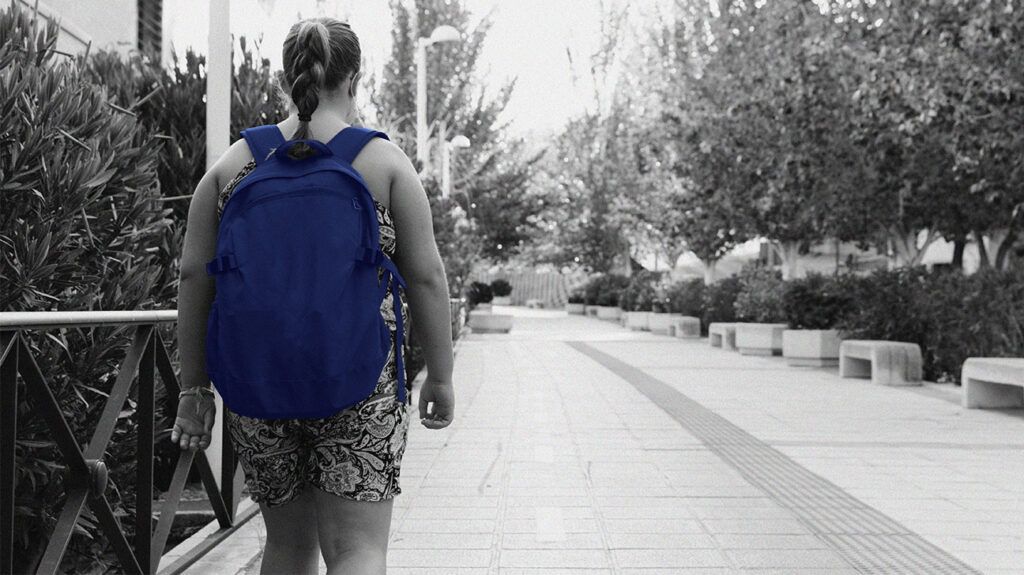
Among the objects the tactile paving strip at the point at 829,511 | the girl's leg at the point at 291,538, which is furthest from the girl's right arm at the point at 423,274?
the tactile paving strip at the point at 829,511

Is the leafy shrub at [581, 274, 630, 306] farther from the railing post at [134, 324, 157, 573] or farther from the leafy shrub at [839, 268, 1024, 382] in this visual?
the railing post at [134, 324, 157, 573]

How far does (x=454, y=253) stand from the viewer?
61.3 ft

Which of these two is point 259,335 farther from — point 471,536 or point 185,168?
point 185,168

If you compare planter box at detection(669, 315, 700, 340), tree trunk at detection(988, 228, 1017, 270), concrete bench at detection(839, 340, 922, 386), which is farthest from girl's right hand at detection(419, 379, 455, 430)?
planter box at detection(669, 315, 700, 340)

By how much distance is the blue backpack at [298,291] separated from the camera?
2.12 m

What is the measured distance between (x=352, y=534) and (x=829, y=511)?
12.7 feet

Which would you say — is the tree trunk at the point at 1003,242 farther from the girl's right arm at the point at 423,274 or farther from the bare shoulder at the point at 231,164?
the bare shoulder at the point at 231,164

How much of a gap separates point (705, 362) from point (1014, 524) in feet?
36.4

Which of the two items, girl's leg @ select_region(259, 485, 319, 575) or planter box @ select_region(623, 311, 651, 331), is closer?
girl's leg @ select_region(259, 485, 319, 575)

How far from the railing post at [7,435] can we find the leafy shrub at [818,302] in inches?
552

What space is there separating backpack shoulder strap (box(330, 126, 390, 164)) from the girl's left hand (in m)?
0.68

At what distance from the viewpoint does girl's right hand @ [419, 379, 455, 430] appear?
247cm

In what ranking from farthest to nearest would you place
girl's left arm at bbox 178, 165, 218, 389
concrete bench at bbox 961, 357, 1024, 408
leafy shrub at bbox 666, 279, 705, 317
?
leafy shrub at bbox 666, 279, 705, 317
concrete bench at bbox 961, 357, 1024, 408
girl's left arm at bbox 178, 165, 218, 389

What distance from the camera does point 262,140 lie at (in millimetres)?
2305
